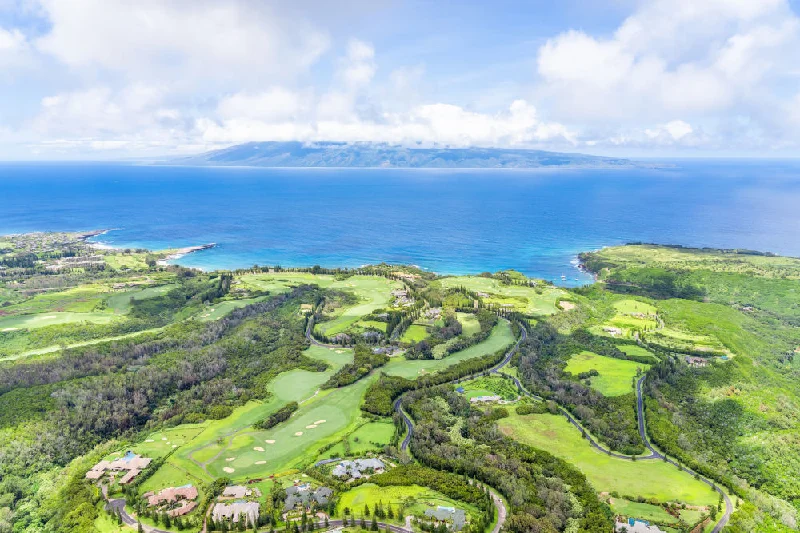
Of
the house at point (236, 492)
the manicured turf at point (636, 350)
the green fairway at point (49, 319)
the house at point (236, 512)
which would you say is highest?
the green fairway at point (49, 319)

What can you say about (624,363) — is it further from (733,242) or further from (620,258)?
(733,242)

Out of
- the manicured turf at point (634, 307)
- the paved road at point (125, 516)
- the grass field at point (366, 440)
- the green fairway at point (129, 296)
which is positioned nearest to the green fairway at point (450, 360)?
the grass field at point (366, 440)

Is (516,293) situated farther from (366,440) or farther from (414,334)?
(366,440)

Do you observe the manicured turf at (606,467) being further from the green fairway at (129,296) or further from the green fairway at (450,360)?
the green fairway at (129,296)

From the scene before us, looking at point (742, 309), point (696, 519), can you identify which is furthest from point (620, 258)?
point (696, 519)

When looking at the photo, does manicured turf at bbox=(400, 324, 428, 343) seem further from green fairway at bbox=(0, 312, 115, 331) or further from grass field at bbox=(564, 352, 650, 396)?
green fairway at bbox=(0, 312, 115, 331)
